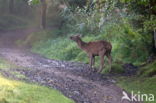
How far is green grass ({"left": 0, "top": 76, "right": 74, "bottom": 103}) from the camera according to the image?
802 cm

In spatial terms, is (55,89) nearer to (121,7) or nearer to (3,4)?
(121,7)

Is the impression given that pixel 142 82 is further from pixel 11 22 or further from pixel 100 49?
pixel 11 22

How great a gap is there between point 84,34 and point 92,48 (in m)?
10.7

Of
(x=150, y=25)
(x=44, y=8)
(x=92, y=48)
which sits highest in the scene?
(x=44, y=8)

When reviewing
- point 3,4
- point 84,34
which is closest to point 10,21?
point 3,4

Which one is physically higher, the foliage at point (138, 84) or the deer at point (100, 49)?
the deer at point (100, 49)

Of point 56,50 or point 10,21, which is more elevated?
point 10,21

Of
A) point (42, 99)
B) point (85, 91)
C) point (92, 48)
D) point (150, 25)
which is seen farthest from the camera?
point (92, 48)

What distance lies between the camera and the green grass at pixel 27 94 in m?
8.02

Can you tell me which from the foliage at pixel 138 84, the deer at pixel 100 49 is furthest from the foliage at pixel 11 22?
the foliage at pixel 138 84

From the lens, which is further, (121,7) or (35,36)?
(35,36)

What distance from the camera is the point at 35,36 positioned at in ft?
105

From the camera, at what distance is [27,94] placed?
862cm

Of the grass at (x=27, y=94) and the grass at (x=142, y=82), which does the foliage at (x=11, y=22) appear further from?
the grass at (x=27, y=94)
